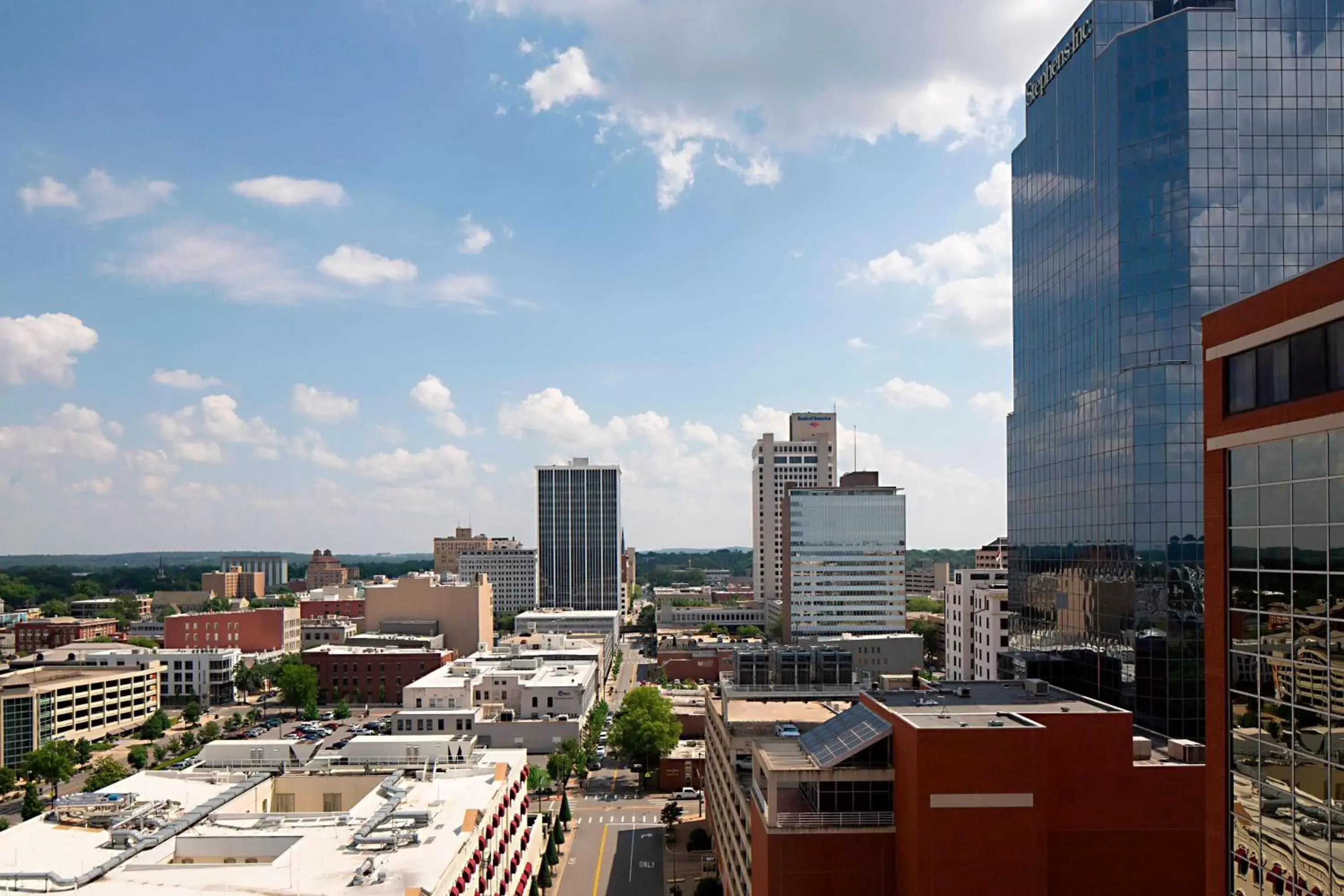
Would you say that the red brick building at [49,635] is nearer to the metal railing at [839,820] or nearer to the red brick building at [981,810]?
the red brick building at [981,810]

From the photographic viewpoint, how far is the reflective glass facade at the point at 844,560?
190625mm

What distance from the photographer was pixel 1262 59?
59312 millimetres

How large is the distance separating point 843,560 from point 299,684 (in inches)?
4178

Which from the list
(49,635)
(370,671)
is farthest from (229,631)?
(49,635)

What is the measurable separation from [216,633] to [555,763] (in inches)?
4463

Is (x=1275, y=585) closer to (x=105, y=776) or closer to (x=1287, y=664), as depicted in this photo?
(x=1287, y=664)

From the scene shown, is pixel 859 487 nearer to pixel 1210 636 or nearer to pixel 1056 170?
pixel 1056 170

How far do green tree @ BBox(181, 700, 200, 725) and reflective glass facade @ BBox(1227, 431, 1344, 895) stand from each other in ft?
488

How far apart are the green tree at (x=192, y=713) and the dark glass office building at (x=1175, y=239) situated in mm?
129972


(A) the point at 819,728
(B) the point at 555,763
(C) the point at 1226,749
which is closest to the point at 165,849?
(A) the point at 819,728

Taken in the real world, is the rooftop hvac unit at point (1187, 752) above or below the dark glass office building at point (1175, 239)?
below

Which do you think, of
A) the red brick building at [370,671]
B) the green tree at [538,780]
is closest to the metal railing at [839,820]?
the green tree at [538,780]

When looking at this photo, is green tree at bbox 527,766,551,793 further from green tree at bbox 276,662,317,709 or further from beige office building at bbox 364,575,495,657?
beige office building at bbox 364,575,495,657

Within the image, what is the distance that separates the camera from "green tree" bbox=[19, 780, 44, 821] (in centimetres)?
8881
